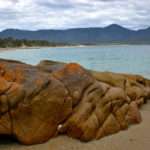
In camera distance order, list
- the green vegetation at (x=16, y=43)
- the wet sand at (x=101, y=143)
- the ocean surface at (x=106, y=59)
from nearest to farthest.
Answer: the wet sand at (x=101, y=143) → the ocean surface at (x=106, y=59) → the green vegetation at (x=16, y=43)

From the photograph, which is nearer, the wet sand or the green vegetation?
the wet sand

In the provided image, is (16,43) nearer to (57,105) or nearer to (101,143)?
(57,105)

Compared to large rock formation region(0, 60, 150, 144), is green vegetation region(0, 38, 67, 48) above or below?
below

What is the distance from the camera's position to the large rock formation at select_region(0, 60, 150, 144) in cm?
823

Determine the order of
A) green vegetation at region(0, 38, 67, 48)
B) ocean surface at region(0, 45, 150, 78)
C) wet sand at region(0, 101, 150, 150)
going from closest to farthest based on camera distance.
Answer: wet sand at region(0, 101, 150, 150) → ocean surface at region(0, 45, 150, 78) → green vegetation at region(0, 38, 67, 48)

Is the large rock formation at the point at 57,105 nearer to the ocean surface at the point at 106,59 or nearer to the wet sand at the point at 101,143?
the wet sand at the point at 101,143

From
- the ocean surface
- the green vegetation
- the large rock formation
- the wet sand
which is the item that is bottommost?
the green vegetation

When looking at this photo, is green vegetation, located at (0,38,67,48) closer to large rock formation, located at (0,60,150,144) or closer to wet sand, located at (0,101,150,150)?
large rock formation, located at (0,60,150,144)

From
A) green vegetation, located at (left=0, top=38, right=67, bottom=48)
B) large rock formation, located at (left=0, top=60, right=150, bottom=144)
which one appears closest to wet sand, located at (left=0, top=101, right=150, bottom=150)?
large rock formation, located at (left=0, top=60, right=150, bottom=144)

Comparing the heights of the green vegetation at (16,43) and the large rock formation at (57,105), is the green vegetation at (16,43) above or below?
below

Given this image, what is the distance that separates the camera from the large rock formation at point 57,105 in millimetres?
8234

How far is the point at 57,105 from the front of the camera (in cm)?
857

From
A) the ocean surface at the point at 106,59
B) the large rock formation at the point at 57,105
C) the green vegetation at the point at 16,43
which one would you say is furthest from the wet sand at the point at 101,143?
the green vegetation at the point at 16,43

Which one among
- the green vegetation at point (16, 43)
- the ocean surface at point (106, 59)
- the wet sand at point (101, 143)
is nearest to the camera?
the wet sand at point (101, 143)
